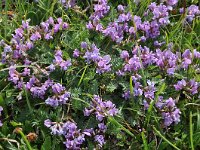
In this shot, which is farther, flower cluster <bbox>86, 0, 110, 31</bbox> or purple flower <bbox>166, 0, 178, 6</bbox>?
purple flower <bbox>166, 0, 178, 6</bbox>

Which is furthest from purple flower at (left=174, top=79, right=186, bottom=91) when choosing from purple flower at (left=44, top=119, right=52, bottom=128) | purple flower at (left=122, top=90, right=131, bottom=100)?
purple flower at (left=44, top=119, right=52, bottom=128)

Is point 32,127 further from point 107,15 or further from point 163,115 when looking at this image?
point 107,15

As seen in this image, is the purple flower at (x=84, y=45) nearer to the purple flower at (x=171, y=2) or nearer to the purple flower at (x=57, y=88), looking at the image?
the purple flower at (x=57, y=88)

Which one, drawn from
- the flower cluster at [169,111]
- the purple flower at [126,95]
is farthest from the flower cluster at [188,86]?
the purple flower at [126,95]

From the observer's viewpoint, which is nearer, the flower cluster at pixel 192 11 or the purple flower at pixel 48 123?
the purple flower at pixel 48 123

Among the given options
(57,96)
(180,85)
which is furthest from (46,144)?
(180,85)

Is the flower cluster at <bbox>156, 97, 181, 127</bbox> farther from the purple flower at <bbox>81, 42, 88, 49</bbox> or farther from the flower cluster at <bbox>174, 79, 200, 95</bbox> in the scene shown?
the purple flower at <bbox>81, 42, 88, 49</bbox>

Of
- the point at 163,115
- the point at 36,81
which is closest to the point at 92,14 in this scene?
the point at 36,81
